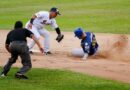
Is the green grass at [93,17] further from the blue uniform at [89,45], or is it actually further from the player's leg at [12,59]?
the player's leg at [12,59]

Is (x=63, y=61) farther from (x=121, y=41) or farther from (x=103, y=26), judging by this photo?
(x=103, y=26)

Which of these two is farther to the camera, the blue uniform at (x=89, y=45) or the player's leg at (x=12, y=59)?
the blue uniform at (x=89, y=45)

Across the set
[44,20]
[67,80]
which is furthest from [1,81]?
[44,20]

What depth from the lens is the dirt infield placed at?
13.7m

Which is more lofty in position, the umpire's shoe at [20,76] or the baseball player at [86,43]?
the baseball player at [86,43]

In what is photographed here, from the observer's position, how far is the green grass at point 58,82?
11.6m

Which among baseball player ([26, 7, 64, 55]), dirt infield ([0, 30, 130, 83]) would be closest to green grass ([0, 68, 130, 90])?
dirt infield ([0, 30, 130, 83])

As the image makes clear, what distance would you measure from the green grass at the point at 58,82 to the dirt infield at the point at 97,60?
713mm

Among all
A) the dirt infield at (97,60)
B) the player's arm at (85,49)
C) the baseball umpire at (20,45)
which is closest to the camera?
the baseball umpire at (20,45)

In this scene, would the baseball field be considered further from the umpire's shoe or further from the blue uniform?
the blue uniform

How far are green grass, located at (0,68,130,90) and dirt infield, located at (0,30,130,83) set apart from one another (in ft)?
2.34

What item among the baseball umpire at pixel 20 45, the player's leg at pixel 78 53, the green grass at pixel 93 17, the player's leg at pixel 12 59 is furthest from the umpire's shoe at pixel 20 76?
the green grass at pixel 93 17

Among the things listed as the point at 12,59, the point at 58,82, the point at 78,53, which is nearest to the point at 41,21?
Result: the point at 78,53

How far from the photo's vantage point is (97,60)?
15734mm
